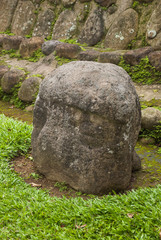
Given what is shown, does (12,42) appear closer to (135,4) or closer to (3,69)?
(3,69)

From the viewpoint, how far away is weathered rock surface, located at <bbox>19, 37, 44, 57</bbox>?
9.62 m

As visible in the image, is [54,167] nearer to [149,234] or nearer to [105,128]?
[105,128]

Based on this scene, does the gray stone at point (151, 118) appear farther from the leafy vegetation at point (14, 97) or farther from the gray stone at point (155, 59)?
the leafy vegetation at point (14, 97)

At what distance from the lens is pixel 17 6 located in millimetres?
11664

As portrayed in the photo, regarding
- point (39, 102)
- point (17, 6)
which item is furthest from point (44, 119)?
point (17, 6)

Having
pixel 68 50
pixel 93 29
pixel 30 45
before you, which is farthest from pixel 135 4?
pixel 30 45

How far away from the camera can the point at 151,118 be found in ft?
17.3

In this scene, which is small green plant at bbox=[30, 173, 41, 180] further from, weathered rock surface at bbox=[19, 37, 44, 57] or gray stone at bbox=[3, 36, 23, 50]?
gray stone at bbox=[3, 36, 23, 50]

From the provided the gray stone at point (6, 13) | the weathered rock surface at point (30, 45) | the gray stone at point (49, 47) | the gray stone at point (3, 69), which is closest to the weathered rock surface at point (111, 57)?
the gray stone at point (49, 47)

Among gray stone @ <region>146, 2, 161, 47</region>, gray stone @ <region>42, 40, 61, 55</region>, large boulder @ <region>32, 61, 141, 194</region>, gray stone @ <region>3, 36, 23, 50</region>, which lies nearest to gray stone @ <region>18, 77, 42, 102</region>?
gray stone @ <region>42, 40, 61, 55</region>

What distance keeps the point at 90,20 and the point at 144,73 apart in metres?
3.81

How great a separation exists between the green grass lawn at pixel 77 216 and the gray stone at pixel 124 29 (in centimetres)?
617

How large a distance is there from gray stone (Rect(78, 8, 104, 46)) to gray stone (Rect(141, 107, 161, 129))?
4.70 meters

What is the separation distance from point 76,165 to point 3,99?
19.8 feet
